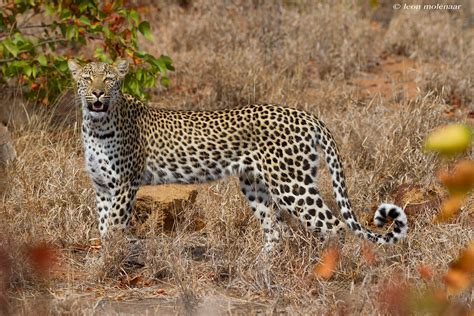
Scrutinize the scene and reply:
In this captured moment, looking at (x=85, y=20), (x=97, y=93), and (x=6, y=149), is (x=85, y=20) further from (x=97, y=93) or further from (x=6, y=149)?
(x=97, y=93)

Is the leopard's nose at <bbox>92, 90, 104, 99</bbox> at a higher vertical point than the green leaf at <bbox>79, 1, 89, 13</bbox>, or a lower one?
lower

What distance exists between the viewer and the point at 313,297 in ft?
16.7

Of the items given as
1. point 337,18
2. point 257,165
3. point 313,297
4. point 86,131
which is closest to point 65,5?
point 86,131

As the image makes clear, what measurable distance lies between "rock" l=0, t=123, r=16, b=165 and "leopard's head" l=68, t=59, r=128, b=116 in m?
1.56

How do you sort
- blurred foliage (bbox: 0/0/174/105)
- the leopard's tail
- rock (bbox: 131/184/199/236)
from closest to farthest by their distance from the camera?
1. the leopard's tail
2. rock (bbox: 131/184/199/236)
3. blurred foliage (bbox: 0/0/174/105)

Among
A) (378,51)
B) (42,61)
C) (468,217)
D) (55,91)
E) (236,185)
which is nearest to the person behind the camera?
(468,217)

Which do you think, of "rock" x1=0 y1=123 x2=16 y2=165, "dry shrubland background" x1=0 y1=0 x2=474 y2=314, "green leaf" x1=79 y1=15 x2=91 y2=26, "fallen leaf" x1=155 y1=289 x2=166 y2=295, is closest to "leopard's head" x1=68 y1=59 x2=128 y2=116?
"dry shrubland background" x1=0 y1=0 x2=474 y2=314

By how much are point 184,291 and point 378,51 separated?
8097mm

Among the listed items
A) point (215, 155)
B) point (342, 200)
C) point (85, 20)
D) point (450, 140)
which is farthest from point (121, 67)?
point (450, 140)

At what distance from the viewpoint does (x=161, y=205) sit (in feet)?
22.2

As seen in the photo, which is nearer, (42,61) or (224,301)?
(224,301)

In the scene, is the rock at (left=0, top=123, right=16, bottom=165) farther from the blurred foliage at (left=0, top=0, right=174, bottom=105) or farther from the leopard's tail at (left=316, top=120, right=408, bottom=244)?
the leopard's tail at (left=316, top=120, right=408, bottom=244)

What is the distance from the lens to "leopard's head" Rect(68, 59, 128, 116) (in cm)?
600

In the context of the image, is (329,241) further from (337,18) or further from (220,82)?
(337,18)
